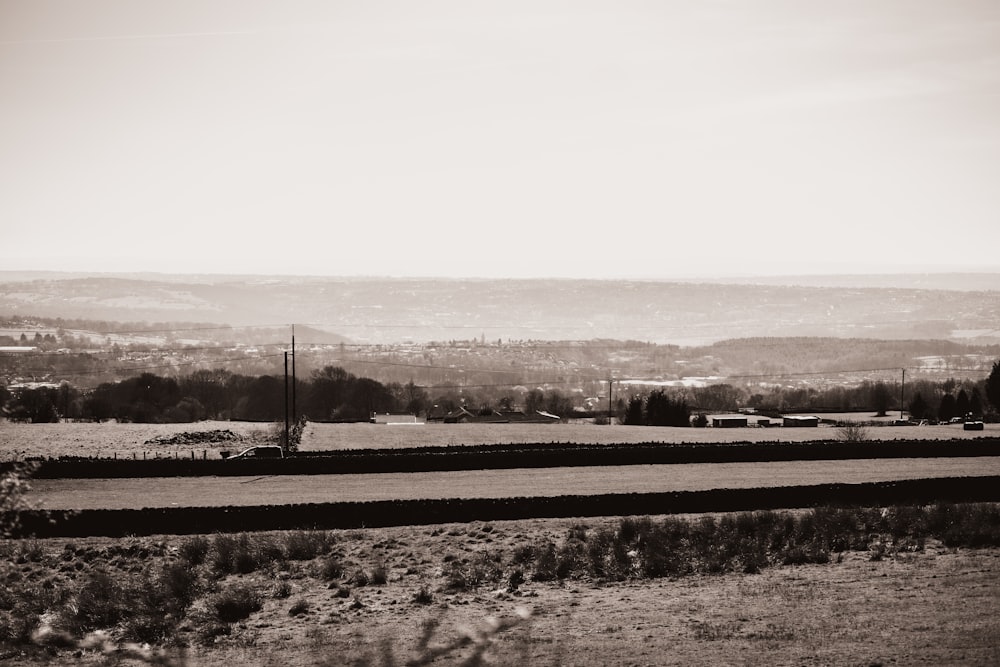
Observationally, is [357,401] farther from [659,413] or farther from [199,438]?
[199,438]

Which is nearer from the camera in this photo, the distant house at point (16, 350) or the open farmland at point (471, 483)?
A: the open farmland at point (471, 483)

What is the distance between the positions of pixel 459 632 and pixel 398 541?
30.9ft

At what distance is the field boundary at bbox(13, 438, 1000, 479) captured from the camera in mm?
41312

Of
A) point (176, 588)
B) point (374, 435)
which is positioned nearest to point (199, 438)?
point (374, 435)

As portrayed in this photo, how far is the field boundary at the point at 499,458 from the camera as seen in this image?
41.3 m

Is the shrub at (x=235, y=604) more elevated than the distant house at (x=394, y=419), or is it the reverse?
the shrub at (x=235, y=604)

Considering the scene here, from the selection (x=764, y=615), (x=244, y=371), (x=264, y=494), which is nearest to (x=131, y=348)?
(x=244, y=371)

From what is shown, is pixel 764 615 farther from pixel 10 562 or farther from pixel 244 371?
pixel 244 371

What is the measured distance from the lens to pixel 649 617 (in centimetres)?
2166

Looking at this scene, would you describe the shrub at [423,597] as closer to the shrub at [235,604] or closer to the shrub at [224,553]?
the shrub at [235,604]

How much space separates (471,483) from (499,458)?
5256 mm

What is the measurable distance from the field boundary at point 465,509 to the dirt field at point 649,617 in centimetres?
375

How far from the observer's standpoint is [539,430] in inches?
2452

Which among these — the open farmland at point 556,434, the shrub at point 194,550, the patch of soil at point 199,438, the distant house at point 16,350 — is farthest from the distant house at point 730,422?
the distant house at point 16,350
